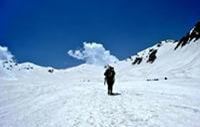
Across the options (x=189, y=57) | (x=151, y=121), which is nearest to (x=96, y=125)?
(x=151, y=121)

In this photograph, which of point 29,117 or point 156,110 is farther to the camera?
point 29,117

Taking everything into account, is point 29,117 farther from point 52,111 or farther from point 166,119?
point 166,119

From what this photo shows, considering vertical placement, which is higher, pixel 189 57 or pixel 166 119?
pixel 189 57

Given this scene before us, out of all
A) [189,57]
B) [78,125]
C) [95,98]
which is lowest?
[78,125]

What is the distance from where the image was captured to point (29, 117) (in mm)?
21062

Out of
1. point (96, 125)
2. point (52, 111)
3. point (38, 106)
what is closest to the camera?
point (96, 125)

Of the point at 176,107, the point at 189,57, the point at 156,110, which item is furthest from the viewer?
the point at 189,57

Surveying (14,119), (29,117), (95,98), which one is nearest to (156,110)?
(95,98)

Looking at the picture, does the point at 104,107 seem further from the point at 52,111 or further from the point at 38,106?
the point at 38,106

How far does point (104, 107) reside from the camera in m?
18.9

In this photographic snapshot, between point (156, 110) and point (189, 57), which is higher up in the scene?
point (189, 57)

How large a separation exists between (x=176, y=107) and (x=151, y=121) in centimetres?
389

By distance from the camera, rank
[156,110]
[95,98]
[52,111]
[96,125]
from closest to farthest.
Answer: [96,125] < [156,110] < [52,111] < [95,98]

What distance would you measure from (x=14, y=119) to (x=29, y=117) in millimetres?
1484
